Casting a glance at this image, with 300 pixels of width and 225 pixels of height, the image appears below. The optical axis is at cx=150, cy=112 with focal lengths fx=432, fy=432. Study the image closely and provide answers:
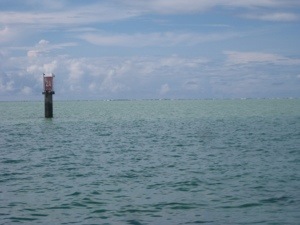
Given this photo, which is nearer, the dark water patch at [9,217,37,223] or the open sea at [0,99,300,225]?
the dark water patch at [9,217,37,223]

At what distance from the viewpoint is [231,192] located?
17.5m

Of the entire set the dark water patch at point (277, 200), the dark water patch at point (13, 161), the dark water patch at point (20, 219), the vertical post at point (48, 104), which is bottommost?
the dark water patch at point (13, 161)

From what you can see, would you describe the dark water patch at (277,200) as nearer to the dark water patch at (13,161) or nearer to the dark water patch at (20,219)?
the dark water patch at (20,219)

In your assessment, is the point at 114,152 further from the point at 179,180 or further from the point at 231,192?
the point at 231,192

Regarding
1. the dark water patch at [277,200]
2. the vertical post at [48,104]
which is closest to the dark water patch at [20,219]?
the dark water patch at [277,200]

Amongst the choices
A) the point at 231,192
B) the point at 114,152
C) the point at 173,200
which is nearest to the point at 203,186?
the point at 231,192

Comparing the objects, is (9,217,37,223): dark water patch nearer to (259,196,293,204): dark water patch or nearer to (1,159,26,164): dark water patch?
(259,196,293,204): dark water patch

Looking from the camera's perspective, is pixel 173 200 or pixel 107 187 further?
pixel 107 187

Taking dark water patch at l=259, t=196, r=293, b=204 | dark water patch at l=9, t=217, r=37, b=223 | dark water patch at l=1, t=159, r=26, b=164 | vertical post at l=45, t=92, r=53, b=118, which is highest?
vertical post at l=45, t=92, r=53, b=118

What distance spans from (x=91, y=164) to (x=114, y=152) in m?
6.25

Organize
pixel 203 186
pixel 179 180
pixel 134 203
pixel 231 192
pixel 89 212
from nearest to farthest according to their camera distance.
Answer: pixel 89 212 < pixel 134 203 < pixel 231 192 < pixel 203 186 < pixel 179 180

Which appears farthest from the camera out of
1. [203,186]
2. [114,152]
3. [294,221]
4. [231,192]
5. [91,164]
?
[114,152]

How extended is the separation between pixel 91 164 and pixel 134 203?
1036 cm

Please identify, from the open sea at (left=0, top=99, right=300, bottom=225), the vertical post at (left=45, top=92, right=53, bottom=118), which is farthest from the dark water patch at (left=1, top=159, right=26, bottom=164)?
the vertical post at (left=45, top=92, right=53, bottom=118)
